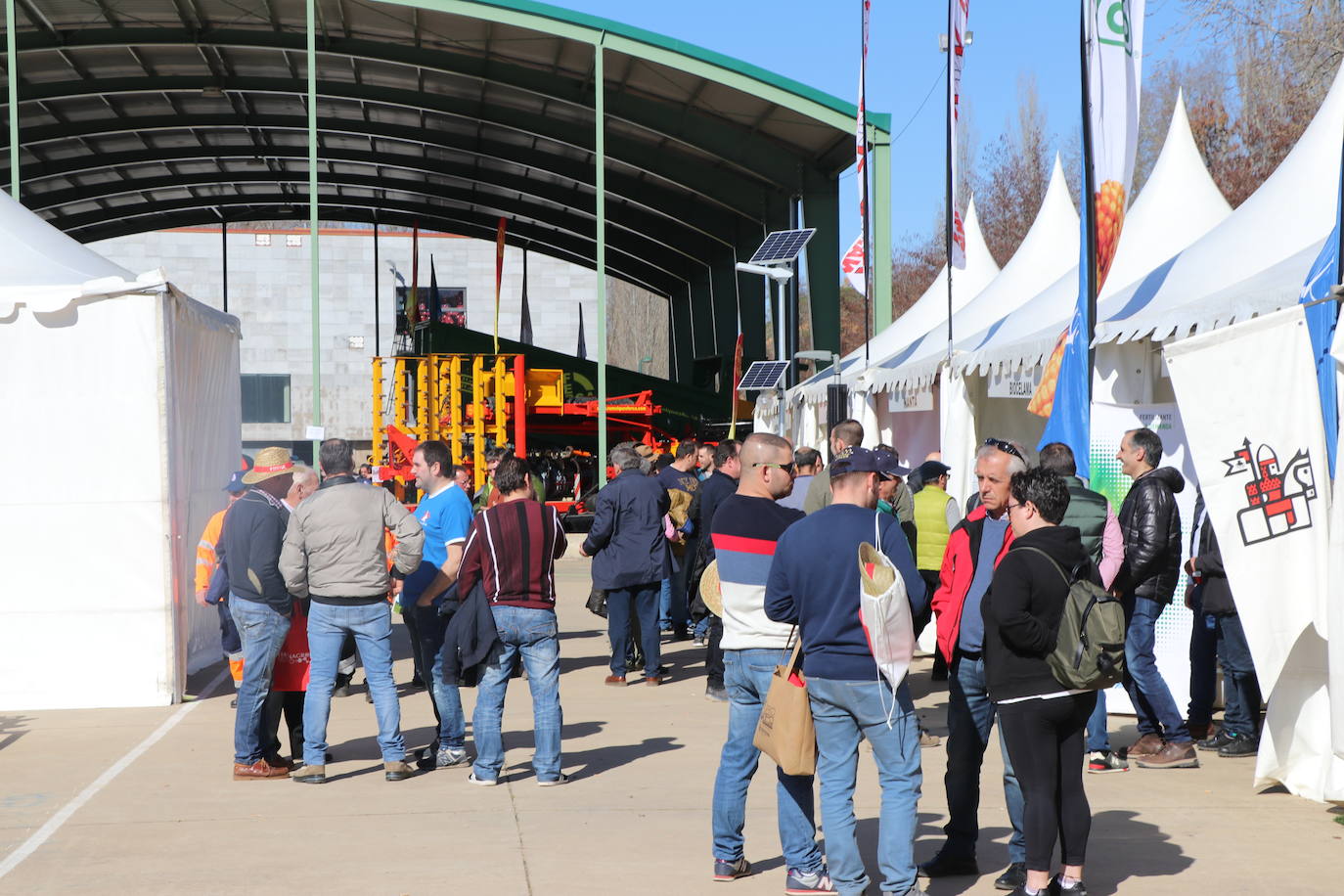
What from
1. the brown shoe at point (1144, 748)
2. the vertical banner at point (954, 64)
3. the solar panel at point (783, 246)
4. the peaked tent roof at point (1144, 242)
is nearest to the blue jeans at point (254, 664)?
the brown shoe at point (1144, 748)

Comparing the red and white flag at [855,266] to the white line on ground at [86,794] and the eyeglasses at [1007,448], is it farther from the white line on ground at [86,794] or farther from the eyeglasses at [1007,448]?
the eyeglasses at [1007,448]

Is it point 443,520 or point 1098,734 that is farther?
point 443,520

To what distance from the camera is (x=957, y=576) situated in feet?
17.4

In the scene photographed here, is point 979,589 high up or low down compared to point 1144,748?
up

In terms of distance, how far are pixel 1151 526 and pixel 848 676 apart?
2979mm

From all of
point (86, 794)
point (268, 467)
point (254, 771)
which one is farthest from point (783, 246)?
point (86, 794)

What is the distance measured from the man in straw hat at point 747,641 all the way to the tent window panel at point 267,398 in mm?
45660

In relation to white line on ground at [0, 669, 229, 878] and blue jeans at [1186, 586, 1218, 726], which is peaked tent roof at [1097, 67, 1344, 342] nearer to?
blue jeans at [1186, 586, 1218, 726]

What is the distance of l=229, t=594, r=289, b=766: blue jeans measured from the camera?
7064mm

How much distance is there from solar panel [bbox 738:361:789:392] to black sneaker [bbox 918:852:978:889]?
14.0 m

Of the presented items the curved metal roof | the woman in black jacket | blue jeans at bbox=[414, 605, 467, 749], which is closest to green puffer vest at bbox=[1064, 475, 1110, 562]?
the woman in black jacket

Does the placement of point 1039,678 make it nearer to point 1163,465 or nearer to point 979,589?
point 979,589

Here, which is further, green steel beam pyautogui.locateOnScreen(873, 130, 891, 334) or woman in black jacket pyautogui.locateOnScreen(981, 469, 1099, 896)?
green steel beam pyautogui.locateOnScreen(873, 130, 891, 334)

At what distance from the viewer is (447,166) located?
99.3ft
